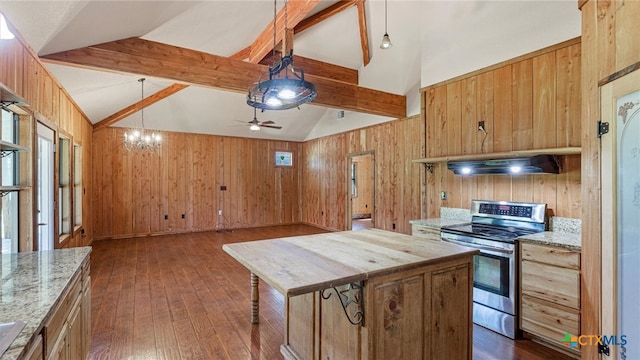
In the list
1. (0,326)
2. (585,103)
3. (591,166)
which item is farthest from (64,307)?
(585,103)

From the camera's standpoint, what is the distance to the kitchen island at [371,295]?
5.35ft

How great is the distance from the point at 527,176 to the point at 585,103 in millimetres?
1440

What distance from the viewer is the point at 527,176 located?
3188 mm

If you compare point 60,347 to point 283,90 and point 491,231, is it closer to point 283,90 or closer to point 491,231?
point 283,90

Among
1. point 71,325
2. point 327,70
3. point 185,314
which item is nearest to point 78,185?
point 185,314

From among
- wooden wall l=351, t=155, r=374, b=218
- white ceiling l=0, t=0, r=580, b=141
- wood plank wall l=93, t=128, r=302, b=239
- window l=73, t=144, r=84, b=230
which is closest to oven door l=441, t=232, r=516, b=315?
white ceiling l=0, t=0, r=580, b=141

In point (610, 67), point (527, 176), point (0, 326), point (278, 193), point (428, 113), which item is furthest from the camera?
point (278, 193)

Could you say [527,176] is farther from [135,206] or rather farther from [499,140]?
[135,206]

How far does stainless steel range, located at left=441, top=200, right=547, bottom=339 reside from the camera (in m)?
2.69

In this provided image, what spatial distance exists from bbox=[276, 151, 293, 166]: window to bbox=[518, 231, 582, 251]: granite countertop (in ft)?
23.3

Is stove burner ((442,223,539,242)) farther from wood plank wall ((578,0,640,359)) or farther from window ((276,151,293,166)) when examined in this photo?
window ((276,151,293,166))

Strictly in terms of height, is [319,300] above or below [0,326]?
below

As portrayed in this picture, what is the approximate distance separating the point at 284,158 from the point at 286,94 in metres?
7.20

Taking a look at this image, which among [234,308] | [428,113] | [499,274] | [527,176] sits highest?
[428,113]
